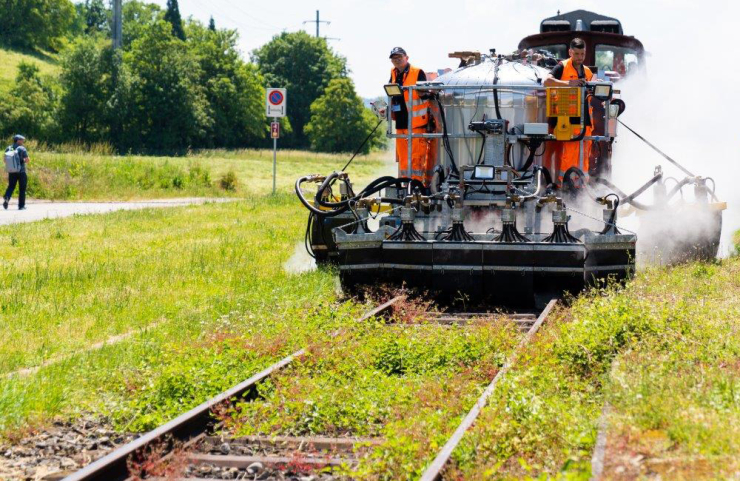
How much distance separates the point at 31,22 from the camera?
368 ft

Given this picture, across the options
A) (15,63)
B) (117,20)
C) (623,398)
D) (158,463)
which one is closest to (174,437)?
(158,463)

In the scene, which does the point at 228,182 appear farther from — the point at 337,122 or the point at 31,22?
the point at 31,22

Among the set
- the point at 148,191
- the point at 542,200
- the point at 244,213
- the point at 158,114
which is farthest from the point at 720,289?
the point at 158,114

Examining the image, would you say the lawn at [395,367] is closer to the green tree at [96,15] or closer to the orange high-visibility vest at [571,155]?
the orange high-visibility vest at [571,155]

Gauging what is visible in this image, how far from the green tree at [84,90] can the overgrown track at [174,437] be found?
68.5 metres

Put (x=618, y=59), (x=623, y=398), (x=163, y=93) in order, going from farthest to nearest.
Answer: (x=163, y=93) → (x=618, y=59) → (x=623, y=398)

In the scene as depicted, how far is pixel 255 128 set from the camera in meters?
96.6

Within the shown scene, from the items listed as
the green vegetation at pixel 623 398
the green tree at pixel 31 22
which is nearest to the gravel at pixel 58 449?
the green vegetation at pixel 623 398

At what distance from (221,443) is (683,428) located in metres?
2.73

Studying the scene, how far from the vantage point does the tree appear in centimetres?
12212

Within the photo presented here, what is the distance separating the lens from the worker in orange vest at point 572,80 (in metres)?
12.5

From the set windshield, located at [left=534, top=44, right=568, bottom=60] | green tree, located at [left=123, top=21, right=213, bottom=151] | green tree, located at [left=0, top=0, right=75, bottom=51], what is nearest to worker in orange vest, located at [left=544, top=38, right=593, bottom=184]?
windshield, located at [left=534, top=44, right=568, bottom=60]

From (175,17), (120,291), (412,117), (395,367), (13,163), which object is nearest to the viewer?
(395,367)

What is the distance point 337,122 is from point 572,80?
85335mm
